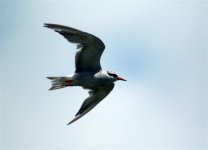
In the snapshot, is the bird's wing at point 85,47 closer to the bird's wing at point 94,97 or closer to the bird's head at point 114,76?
the bird's head at point 114,76

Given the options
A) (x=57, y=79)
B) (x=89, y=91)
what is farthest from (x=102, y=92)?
(x=57, y=79)

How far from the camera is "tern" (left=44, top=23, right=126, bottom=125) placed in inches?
988

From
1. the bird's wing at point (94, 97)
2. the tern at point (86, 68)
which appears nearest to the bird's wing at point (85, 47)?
the tern at point (86, 68)

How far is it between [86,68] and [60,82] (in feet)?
3.65

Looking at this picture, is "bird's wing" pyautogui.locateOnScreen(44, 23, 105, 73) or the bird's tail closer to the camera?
"bird's wing" pyautogui.locateOnScreen(44, 23, 105, 73)

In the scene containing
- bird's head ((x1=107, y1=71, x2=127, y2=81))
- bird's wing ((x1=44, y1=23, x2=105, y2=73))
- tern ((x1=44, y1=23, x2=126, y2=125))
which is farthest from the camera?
bird's head ((x1=107, y1=71, x2=127, y2=81))

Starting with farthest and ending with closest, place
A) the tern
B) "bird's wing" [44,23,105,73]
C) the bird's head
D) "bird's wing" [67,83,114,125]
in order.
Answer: "bird's wing" [67,83,114,125]
the bird's head
the tern
"bird's wing" [44,23,105,73]

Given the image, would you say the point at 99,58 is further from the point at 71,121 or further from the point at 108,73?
the point at 71,121

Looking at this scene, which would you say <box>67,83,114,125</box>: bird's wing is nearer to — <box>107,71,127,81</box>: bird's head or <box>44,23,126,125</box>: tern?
<box>44,23,126,125</box>: tern

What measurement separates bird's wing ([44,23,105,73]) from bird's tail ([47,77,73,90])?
654mm

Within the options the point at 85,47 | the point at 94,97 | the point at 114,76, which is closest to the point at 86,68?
→ the point at 85,47

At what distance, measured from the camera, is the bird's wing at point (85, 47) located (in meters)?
24.8

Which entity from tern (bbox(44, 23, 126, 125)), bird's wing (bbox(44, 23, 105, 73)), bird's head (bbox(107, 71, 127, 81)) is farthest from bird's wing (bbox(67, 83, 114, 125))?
bird's wing (bbox(44, 23, 105, 73))

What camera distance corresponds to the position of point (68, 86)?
25438mm
